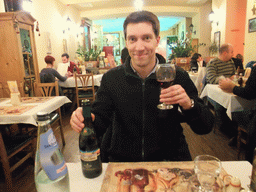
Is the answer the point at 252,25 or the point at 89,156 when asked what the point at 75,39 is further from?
the point at 89,156

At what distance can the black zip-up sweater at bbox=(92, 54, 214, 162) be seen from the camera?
1120 mm

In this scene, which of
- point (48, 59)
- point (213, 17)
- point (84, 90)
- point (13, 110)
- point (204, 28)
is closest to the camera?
point (13, 110)

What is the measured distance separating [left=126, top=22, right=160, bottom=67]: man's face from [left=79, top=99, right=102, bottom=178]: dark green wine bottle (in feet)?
1.54

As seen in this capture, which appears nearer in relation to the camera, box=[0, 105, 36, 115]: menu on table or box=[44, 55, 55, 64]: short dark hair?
box=[0, 105, 36, 115]: menu on table

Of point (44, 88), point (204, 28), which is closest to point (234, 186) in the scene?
point (44, 88)

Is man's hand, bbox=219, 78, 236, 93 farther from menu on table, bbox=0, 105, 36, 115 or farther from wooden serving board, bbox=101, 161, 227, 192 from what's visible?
menu on table, bbox=0, 105, 36, 115

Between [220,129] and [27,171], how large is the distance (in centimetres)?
285

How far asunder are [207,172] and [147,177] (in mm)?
218

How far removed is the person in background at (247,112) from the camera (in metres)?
1.63

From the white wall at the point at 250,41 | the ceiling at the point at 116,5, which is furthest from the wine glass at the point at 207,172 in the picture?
the ceiling at the point at 116,5

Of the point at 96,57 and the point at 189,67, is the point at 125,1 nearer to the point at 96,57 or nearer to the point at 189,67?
the point at 96,57

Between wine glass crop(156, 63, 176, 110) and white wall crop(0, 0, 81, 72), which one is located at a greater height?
white wall crop(0, 0, 81, 72)

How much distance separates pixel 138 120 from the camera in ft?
3.75

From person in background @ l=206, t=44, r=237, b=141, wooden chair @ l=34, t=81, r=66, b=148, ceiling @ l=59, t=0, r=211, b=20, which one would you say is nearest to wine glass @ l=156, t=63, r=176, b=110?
wooden chair @ l=34, t=81, r=66, b=148
